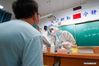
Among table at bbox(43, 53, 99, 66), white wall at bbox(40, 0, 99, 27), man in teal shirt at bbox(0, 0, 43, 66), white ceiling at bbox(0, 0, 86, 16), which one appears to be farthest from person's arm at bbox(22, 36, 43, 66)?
white ceiling at bbox(0, 0, 86, 16)

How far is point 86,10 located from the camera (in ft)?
16.3

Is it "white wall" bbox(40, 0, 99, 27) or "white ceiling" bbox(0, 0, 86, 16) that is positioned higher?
"white ceiling" bbox(0, 0, 86, 16)

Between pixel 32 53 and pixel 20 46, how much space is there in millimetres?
75

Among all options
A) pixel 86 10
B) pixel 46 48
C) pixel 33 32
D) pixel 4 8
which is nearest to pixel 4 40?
pixel 33 32

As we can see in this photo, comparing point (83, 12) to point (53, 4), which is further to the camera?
point (53, 4)

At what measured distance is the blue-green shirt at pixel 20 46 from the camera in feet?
2.69

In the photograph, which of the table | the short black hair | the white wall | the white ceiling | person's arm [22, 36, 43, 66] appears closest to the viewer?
person's arm [22, 36, 43, 66]

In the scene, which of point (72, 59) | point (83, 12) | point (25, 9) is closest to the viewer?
point (25, 9)

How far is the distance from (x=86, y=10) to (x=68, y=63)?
143 inches

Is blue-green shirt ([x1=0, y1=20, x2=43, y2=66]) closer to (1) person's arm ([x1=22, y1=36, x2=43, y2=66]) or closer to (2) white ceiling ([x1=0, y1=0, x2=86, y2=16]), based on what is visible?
(1) person's arm ([x1=22, y1=36, x2=43, y2=66])

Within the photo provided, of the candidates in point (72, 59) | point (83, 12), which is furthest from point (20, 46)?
point (83, 12)

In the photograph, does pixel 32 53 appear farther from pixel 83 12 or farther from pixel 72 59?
pixel 83 12

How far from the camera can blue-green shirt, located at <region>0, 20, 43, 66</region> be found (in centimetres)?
82

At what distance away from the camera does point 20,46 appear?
0.83 metres
